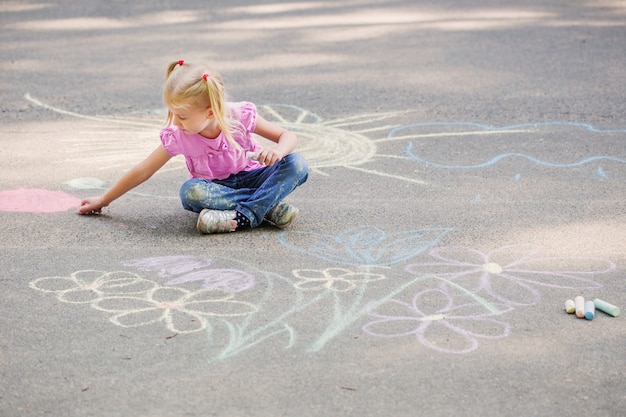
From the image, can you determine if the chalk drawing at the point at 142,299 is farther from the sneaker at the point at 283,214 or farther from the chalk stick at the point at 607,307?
the chalk stick at the point at 607,307

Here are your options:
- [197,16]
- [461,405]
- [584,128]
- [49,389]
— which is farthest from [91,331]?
[197,16]

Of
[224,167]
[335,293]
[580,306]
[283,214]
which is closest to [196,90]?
[224,167]

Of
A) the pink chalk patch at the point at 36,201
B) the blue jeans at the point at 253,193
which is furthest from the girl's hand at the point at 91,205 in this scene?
→ the blue jeans at the point at 253,193

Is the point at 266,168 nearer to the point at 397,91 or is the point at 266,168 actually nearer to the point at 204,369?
the point at 204,369

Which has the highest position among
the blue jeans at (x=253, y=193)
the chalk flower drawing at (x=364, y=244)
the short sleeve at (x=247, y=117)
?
the short sleeve at (x=247, y=117)

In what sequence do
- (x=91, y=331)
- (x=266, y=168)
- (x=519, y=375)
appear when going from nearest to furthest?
(x=519, y=375) → (x=91, y=331) → (x=266, y=168)

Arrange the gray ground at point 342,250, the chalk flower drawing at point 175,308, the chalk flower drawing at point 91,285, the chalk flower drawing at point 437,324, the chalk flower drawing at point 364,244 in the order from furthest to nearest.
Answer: the chalk flower drawing at point 364,244
the chalk flower drawing at point 91,285
the chalk flower drawing at point 175,308
the chalk flower drawing at point 437,324
the gray ground at point 342,250

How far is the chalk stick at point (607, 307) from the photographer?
8.76ft

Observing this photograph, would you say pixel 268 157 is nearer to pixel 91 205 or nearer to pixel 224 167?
pixel 224 167

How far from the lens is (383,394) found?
2.24 m

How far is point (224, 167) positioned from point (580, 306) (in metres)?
1.52

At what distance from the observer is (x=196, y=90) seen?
126 inches

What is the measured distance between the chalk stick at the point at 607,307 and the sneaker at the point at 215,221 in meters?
1.39

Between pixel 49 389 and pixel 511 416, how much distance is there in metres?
1.18
